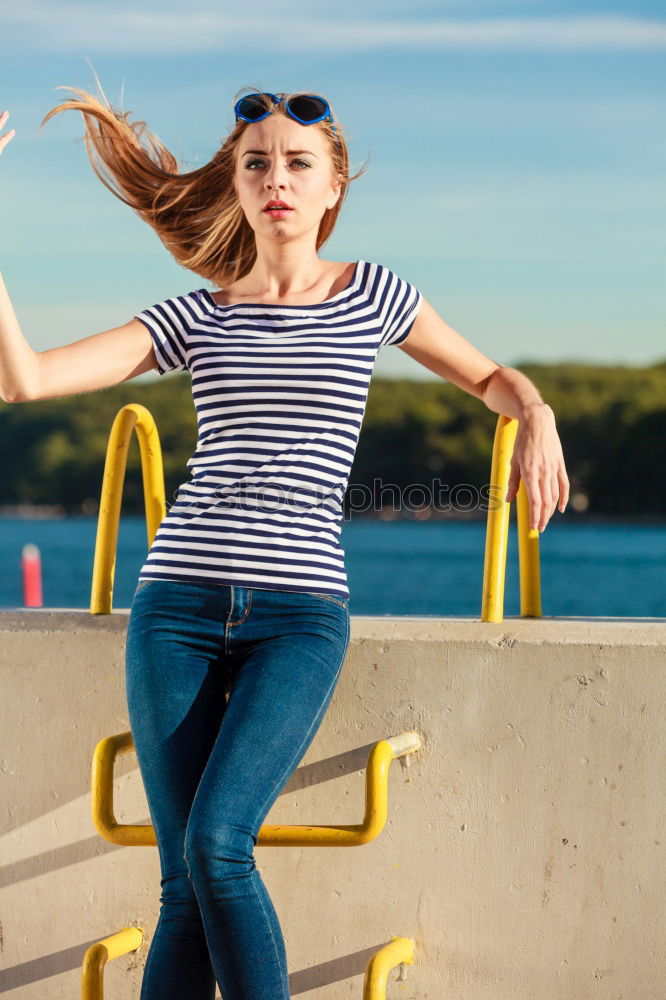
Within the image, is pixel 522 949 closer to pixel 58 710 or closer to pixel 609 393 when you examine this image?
pixel 58 710

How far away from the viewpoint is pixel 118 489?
306 centimetres

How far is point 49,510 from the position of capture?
132 metres

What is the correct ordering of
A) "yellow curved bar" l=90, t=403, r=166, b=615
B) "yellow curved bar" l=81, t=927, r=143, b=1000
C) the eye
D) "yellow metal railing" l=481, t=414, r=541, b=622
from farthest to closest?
"yellow curved bar" l=90, t=403, r=166, b=615 < "yellow metal railing" l=481, t=414, r=541, b=622 < the eye < "yellow curved bar" l=81, t=927, r=143, b=1000

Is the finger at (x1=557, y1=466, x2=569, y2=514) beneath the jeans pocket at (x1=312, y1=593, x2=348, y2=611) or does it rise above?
above

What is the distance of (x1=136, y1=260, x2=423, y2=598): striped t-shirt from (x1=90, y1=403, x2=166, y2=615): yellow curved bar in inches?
14.0

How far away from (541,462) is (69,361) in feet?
3.40

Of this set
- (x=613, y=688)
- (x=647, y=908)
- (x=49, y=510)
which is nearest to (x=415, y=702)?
(x=613, y=688)

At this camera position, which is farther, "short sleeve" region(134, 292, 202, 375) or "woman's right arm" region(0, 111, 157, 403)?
"short sleeve" region(134, 292, 202, 375)

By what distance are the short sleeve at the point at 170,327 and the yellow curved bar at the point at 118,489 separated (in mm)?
312

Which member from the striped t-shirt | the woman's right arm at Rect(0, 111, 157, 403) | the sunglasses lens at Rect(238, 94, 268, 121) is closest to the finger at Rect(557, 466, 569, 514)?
the striped t-shirt

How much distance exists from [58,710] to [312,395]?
1.09m

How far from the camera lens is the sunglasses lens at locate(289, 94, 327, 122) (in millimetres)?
2729

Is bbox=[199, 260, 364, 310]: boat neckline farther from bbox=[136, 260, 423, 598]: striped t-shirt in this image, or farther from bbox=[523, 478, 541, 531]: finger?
bbox=[523, 478, 541, 531]: finger

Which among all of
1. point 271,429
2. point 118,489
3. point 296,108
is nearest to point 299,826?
point 271,429
